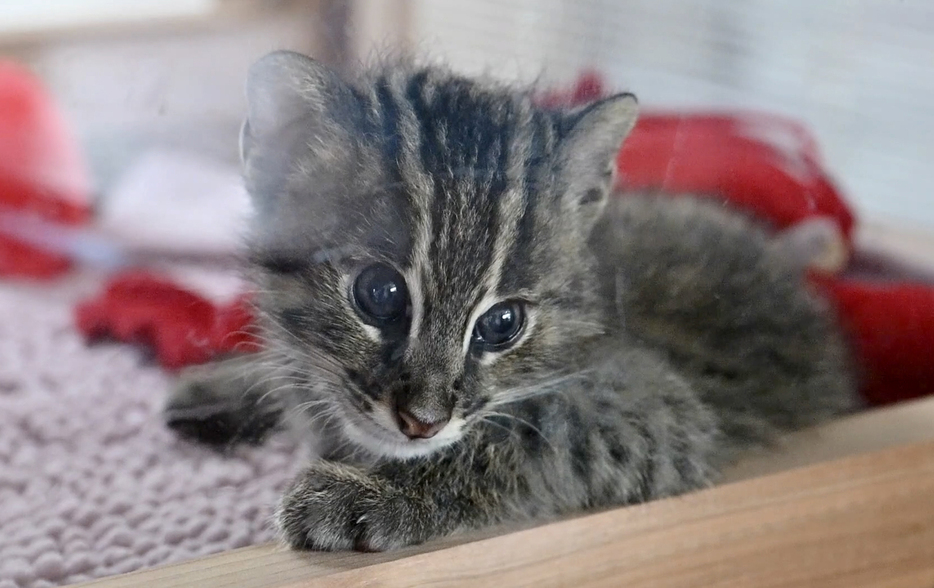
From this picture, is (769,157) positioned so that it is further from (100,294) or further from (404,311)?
(100,294)

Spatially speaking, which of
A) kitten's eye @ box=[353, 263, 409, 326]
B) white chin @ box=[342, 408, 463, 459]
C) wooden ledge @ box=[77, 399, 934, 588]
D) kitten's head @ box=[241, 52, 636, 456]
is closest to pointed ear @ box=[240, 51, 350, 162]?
kitten's head @ box=[241, 52, 636, 456]

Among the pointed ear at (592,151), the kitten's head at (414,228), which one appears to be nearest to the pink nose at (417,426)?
the kitten's head at (414,228)

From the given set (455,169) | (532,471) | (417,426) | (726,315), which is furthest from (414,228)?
(726,315)

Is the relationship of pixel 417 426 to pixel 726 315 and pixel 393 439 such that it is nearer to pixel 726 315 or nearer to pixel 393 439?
pixel 393 439

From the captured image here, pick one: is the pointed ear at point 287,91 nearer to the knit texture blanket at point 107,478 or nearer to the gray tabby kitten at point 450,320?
the gray tabby kitten at point 450,320

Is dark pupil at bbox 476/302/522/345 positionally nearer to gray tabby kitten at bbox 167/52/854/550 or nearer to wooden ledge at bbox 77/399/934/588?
gray tabby kitten at bbox 167/52/854/550
